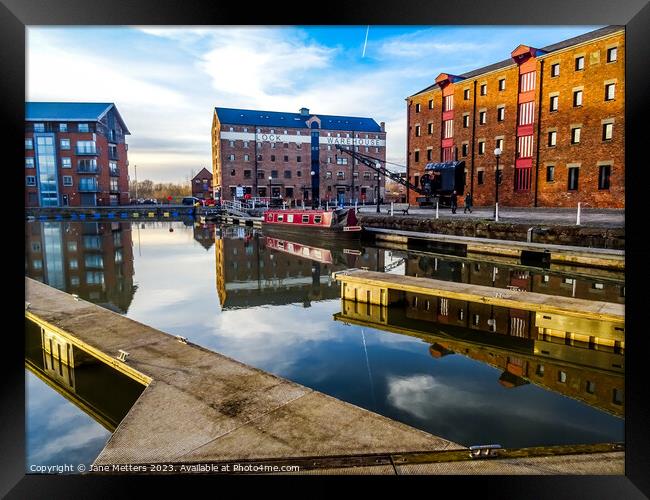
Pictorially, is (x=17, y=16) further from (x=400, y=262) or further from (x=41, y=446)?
(x=400, y=262)

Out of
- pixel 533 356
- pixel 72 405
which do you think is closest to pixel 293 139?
pixel 533 356

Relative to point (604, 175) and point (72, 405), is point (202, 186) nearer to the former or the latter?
point (604, 175)

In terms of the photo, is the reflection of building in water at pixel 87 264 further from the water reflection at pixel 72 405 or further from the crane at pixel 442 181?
the crane at pixel 442 181

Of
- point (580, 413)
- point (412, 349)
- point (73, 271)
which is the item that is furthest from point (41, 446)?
point (73, 271)

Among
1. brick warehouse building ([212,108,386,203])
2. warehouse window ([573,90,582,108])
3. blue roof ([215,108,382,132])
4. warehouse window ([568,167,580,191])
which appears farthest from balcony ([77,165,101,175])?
warehouse window ([568,167,580,191])

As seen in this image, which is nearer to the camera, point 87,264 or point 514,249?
point 514,249

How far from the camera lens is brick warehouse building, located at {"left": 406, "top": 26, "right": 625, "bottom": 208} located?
20.6m

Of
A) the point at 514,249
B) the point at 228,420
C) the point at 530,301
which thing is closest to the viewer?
the point at 228,420

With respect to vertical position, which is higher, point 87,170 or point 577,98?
point 577,98

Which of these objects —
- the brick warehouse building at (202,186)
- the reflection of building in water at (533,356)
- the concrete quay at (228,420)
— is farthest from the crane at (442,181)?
the brick warehouse building at (202,186)

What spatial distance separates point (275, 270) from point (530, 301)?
33.5 ft

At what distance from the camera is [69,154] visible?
4356 cm

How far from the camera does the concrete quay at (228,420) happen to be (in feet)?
9.87

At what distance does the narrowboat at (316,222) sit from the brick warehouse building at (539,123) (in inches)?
401
